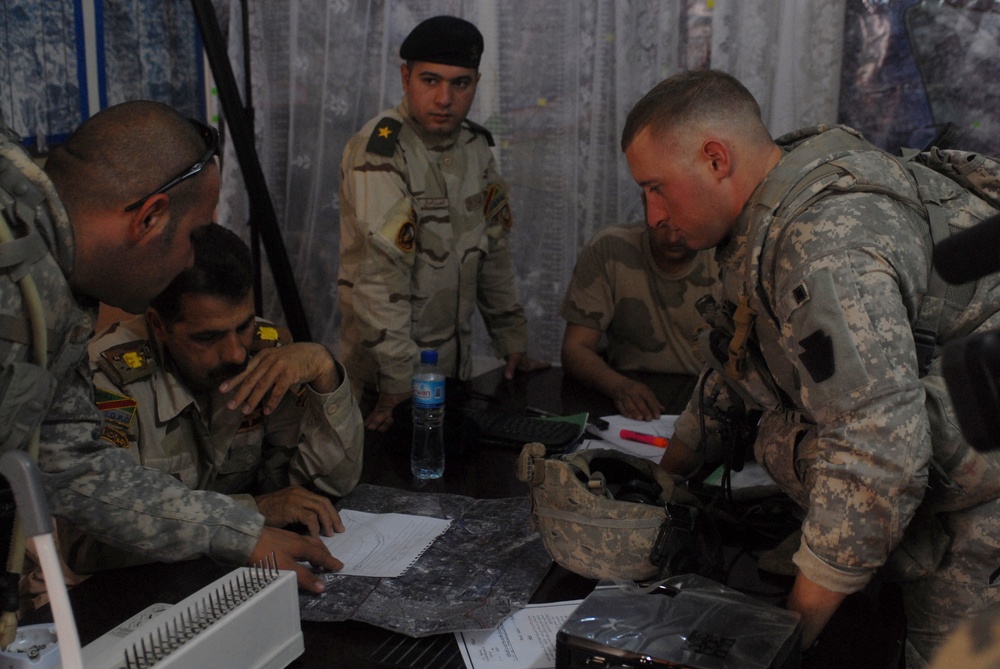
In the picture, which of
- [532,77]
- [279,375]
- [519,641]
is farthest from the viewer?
[532,77]

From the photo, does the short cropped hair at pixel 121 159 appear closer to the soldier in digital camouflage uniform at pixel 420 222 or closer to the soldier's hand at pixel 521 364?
the soldier in digital camouflage uniform at pixel 420 222

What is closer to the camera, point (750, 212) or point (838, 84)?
point (750, 212)

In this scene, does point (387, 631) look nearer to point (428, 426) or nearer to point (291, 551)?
point (291, 551)

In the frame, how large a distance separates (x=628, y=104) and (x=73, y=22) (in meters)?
1.75

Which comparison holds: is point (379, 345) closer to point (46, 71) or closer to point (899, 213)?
point (46, 71)

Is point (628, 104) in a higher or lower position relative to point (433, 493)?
higher

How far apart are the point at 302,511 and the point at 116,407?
1.25 feet

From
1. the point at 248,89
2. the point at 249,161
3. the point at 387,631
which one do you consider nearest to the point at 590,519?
the point at 387,631

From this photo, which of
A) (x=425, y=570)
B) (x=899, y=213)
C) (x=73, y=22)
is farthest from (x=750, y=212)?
(x=73, y=22)

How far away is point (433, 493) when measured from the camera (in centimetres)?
173

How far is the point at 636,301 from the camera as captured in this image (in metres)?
2.72

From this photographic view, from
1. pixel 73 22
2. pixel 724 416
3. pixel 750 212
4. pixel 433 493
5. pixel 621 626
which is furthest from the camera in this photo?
pixel 73 22

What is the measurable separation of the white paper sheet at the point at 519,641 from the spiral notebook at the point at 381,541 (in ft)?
0.69

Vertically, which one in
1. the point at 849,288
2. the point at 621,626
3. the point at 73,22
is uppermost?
the point at 73,22
